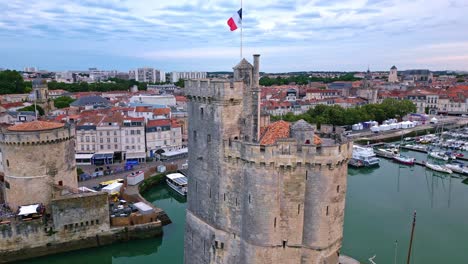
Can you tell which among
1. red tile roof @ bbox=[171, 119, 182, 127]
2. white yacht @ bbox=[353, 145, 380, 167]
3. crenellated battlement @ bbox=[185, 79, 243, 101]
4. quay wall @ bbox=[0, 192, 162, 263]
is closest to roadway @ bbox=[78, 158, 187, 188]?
red tile roof @ bbox=[171, 119, 182, 127]

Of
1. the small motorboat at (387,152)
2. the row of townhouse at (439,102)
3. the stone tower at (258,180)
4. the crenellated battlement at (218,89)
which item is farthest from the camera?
the row of townhouse at (439,102)

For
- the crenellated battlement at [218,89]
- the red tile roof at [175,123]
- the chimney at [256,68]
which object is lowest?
the red tile roof at [175,123]

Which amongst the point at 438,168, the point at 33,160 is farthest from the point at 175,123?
the point at 438,168

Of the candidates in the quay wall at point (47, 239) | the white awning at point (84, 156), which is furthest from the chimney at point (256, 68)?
the white awning at point (84, 156)

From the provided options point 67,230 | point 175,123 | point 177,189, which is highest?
point 175,123

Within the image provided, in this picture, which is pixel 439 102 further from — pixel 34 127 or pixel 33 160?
pixel 33 160

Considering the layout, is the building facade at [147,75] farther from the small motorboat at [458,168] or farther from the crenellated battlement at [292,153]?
the crenellated battlement at [292,153]
